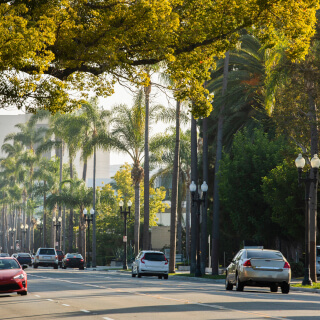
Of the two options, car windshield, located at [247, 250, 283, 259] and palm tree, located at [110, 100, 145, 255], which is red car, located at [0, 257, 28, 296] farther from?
palm tree, located at [110, 100, 145, 255]

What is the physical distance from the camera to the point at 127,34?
18594 millimetres

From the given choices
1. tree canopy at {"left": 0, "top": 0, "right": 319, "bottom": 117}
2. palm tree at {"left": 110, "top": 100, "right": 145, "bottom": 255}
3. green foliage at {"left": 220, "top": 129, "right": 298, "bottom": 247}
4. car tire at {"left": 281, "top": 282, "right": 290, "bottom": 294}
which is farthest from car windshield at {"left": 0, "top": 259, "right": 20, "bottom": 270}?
palm tree at {"left": 110, "top": 100, "right": 145, "bottom": 255}

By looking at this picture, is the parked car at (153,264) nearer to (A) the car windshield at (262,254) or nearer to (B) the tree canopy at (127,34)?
(A) the car windshield at (262,254)

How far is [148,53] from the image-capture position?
19.5 metres

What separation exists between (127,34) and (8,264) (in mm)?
10679

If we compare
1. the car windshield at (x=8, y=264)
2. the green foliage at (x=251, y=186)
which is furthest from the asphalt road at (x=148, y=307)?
the green foliage at (x=251, y=186)

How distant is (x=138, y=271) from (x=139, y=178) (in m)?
19.6

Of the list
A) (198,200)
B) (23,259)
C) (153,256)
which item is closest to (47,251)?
(23,259)

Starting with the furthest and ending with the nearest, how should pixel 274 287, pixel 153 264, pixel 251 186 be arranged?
pixel 251 186 → pixel 153 264 → pixel 274 287

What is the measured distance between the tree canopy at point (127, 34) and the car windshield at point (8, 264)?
23.1 feet

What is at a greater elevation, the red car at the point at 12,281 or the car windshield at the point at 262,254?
the car windshield at the point at 262,254

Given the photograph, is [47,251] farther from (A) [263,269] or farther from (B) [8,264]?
(A) [263,269]

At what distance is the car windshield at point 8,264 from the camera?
25.4 metres

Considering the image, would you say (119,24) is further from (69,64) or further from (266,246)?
(266,246)
